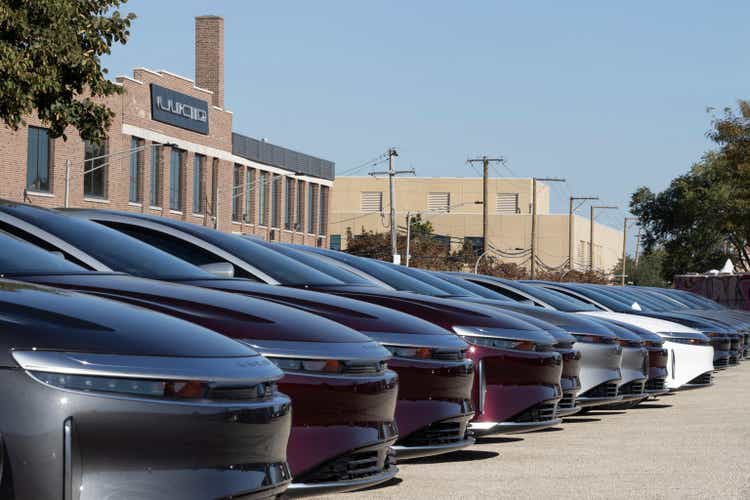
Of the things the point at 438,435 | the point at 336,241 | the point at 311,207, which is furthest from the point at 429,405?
the point at 336,241

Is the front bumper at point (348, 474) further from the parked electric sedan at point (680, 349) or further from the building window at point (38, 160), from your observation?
the building window at point (38, 160)

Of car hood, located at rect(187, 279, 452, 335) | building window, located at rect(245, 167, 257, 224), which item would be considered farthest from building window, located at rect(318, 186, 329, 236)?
car hood, located at rect(187, 279, 452, 335)

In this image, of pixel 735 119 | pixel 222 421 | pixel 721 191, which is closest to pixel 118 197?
pixel 735 119

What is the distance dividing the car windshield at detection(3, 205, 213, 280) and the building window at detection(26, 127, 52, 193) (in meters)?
42.6

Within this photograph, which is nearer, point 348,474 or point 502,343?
point 348,474

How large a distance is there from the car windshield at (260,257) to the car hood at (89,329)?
359 cm

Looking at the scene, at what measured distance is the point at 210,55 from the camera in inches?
2699

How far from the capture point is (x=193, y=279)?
8.00 m

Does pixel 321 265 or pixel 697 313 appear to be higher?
pixel 321 265

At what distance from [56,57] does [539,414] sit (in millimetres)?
12470

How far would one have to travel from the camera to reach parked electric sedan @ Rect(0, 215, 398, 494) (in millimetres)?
6500

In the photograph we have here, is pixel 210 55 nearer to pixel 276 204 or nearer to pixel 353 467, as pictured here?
pixel 276 204

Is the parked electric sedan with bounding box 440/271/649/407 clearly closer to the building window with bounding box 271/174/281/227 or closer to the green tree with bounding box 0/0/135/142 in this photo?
the green tree with bounding box 0/0/135/142

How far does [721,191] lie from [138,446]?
7217 cm
